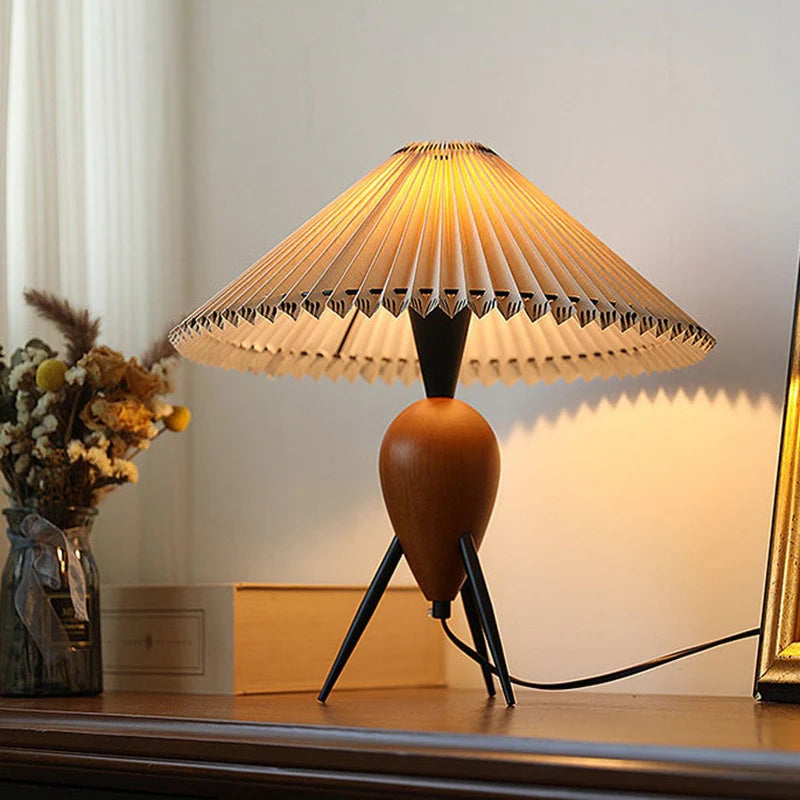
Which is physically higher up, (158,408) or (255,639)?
(158,408)

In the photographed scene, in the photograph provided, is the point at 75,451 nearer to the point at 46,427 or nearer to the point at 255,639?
the point at 46,427

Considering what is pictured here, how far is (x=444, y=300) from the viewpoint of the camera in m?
0.92

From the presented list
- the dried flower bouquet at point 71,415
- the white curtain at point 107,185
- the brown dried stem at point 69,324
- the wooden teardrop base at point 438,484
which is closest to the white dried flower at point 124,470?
the dried flower bouquet at point 71,415

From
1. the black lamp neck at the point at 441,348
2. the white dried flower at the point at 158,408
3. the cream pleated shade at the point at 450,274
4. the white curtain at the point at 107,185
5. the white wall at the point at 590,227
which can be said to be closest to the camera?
the cream pleated shade at the point at 450,274

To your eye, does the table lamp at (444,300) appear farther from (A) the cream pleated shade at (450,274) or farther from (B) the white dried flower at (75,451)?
(B) the white dried flower at (75,451)

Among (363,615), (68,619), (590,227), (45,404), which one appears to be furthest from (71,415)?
(590,227)

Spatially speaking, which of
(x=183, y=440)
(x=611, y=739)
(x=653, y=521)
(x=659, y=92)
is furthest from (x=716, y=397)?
(x=183, y=440)

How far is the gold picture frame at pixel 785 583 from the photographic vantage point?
3.08 feet

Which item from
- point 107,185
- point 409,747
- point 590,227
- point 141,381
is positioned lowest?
point 409,747

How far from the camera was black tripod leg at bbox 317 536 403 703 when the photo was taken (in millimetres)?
1024

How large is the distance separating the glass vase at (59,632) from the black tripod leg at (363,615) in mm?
303

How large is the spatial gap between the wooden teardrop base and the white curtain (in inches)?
23.7

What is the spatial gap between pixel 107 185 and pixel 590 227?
2.04 feet

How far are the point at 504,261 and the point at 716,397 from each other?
13.7 inches
